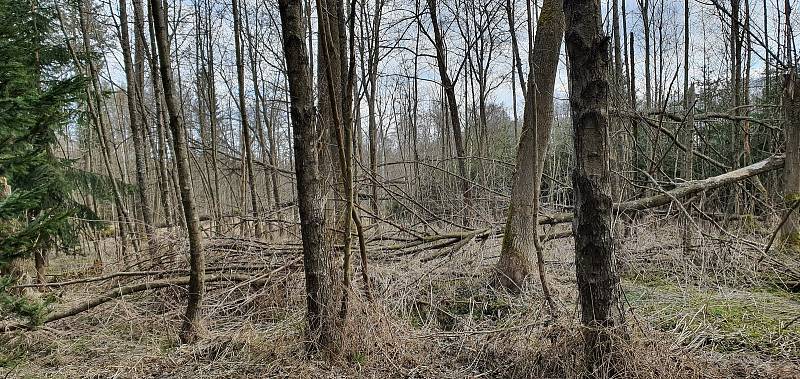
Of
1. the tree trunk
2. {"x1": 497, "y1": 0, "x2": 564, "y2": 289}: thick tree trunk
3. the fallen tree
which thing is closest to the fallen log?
{"x1": 497, "y1": 0, "x2": 564, "y2": 289}: thick tree trunk

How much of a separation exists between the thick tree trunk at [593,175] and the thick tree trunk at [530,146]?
155cm

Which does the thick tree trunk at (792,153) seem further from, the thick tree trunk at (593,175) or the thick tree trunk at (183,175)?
the thick tree trunk at (183,175)

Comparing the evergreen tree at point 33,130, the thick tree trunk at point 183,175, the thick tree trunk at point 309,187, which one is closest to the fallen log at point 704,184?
the thick tree trunk at point 309,187

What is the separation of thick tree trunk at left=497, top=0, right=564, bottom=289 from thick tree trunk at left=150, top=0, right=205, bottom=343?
283 centimetres

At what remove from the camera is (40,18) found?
7.15 meters

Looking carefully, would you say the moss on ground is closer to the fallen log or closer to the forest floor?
the forest floor

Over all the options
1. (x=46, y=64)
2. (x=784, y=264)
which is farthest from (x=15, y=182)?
(x=784, y=264)

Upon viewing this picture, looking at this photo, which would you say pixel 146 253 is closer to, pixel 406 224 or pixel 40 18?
pixel 406 224

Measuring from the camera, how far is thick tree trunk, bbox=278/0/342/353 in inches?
115

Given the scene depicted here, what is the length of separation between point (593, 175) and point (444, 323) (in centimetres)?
215

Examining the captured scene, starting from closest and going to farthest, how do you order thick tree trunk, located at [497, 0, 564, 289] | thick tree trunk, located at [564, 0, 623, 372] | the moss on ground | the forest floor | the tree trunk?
1. thick tree trunk, located at [564, 0, 623, 372]
2. the forest floor
3. the moss on ground
4. thick tree trunk, located at [497, 0, 564, 289]
5. the tree trunk

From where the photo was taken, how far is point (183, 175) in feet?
11.2

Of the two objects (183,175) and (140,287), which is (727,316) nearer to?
(183,175)

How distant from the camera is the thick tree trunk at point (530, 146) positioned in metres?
3.90
